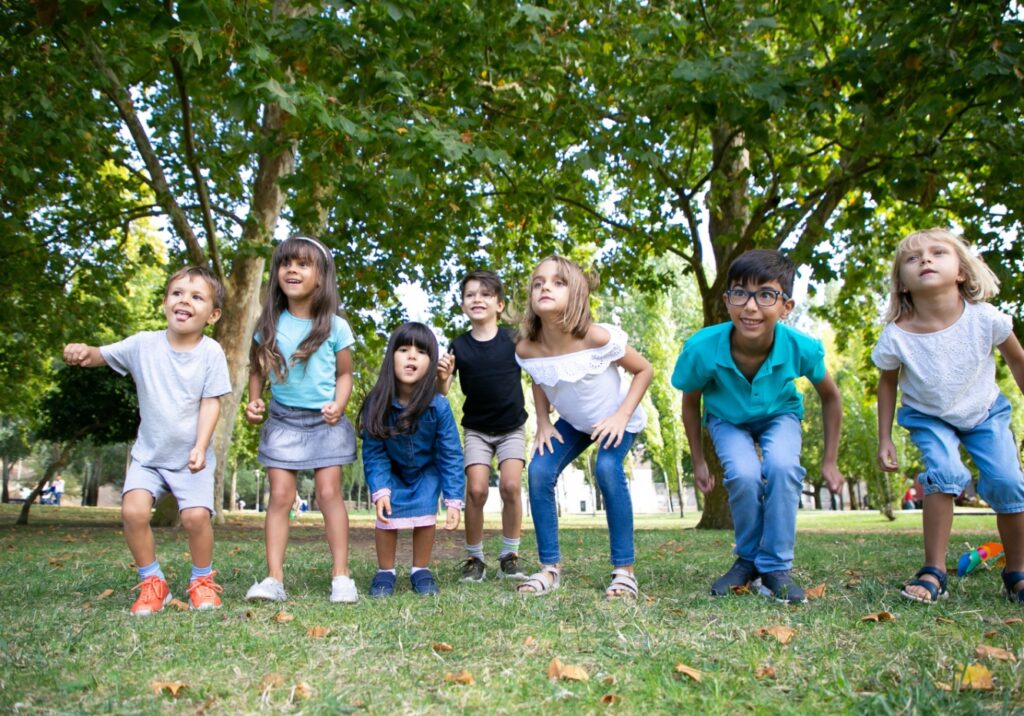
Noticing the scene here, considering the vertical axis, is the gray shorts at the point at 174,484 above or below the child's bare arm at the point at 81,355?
below

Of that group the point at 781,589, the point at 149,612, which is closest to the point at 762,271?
the point at 781,589

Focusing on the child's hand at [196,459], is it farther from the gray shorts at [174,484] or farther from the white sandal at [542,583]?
the white sandal at [542,583]

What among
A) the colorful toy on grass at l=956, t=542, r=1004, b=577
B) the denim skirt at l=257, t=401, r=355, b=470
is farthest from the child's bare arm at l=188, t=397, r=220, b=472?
the colorful toy on grass at l=956, t=542, r=1004, b=577

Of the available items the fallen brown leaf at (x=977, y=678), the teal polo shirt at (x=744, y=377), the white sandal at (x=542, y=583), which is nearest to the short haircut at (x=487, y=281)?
the teal polo shirt at (x=744, y=377)

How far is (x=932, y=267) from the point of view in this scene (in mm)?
4176

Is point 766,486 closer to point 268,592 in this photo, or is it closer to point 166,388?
point 268,592

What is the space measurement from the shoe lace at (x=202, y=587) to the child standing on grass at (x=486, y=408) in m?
1.68

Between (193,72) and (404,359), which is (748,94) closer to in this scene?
(404,359)

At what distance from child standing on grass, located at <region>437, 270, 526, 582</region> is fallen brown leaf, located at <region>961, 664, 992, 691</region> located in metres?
3.21

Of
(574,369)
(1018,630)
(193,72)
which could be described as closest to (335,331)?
(574,369)

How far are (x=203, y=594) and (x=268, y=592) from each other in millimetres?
310

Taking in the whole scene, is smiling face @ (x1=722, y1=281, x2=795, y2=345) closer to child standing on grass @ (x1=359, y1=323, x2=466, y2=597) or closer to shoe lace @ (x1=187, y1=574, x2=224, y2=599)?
child standing on grass @ (x1=359, y1=323, x2=466, y2=597)

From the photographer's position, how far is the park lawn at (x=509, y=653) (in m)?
2.39

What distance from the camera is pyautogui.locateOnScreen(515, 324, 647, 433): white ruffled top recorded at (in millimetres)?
4641
